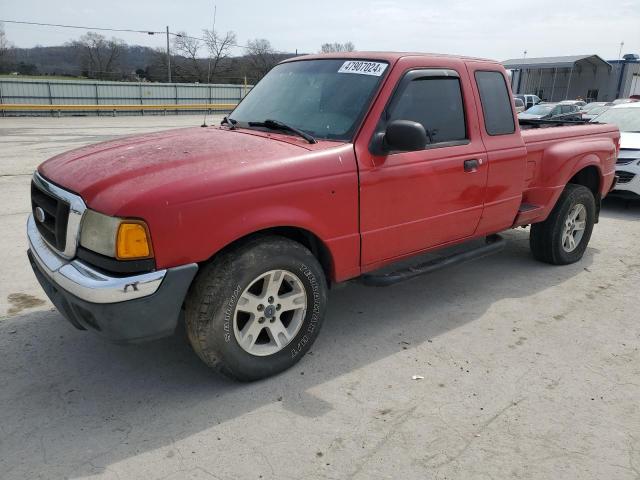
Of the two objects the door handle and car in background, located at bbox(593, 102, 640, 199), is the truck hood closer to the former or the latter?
the door handle

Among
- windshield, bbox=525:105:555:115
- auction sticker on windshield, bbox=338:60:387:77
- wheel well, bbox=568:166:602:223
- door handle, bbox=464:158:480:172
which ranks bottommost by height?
wheel well, bbox=568:166:602:223

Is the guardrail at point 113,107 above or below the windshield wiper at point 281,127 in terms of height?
below

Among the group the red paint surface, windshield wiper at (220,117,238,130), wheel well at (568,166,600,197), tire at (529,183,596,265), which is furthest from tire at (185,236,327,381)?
wheel well at (568,166,600,197)

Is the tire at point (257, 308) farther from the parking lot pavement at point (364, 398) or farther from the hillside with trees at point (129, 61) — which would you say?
the hillside with trees at point (129, 61)

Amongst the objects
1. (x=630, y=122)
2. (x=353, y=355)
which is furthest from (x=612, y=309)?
(x=630, y=122)

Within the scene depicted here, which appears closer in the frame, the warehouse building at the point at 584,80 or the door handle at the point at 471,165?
the door handle at the point at 471,165

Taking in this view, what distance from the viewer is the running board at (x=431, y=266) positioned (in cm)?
374

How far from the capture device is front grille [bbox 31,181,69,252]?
2936mm

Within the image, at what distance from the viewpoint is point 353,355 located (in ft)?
12.0

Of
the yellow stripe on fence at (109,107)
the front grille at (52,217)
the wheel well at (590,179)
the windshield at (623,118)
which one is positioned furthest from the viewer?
the yellow stripe on fence at (109,107)

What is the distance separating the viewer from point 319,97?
382 cm

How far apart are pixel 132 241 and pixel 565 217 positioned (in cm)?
439

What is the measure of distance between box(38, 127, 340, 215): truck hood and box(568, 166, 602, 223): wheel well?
142 inches

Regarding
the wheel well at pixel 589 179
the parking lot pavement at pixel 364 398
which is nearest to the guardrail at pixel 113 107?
the parking lot pavement at pixel 364 398
